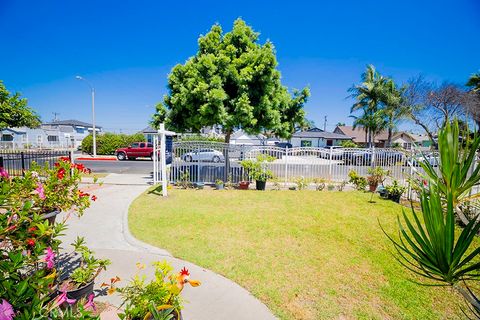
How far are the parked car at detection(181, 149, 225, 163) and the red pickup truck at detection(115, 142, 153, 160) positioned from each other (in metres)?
15.3

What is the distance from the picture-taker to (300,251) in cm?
480

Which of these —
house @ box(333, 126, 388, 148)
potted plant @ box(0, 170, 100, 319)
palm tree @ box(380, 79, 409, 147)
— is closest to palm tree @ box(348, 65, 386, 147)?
palm tree @ box(380, 79, 409, 147)

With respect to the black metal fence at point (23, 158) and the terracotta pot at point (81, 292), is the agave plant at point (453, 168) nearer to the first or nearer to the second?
the terracotta pot at point (81, 292)

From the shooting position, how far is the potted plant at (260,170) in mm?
11116

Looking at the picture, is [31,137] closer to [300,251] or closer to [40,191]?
[40,191]

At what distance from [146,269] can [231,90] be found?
987cm

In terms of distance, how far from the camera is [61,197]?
288 cm

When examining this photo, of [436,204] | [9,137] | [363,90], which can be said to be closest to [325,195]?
[436,204]

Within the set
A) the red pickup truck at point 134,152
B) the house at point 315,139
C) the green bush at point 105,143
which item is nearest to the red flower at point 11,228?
the red pickup truck at point 134,152

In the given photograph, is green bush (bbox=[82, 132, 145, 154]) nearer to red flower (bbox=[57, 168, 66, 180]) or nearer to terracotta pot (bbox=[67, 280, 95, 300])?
red flower (bbox=[57, 168, 66, 180])

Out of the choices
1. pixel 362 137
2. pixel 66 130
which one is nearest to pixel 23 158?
pixel 66 130

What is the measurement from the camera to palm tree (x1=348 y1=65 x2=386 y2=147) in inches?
1230

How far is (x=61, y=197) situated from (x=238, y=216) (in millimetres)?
4730

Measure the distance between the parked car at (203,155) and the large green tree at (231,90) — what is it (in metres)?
1.38
